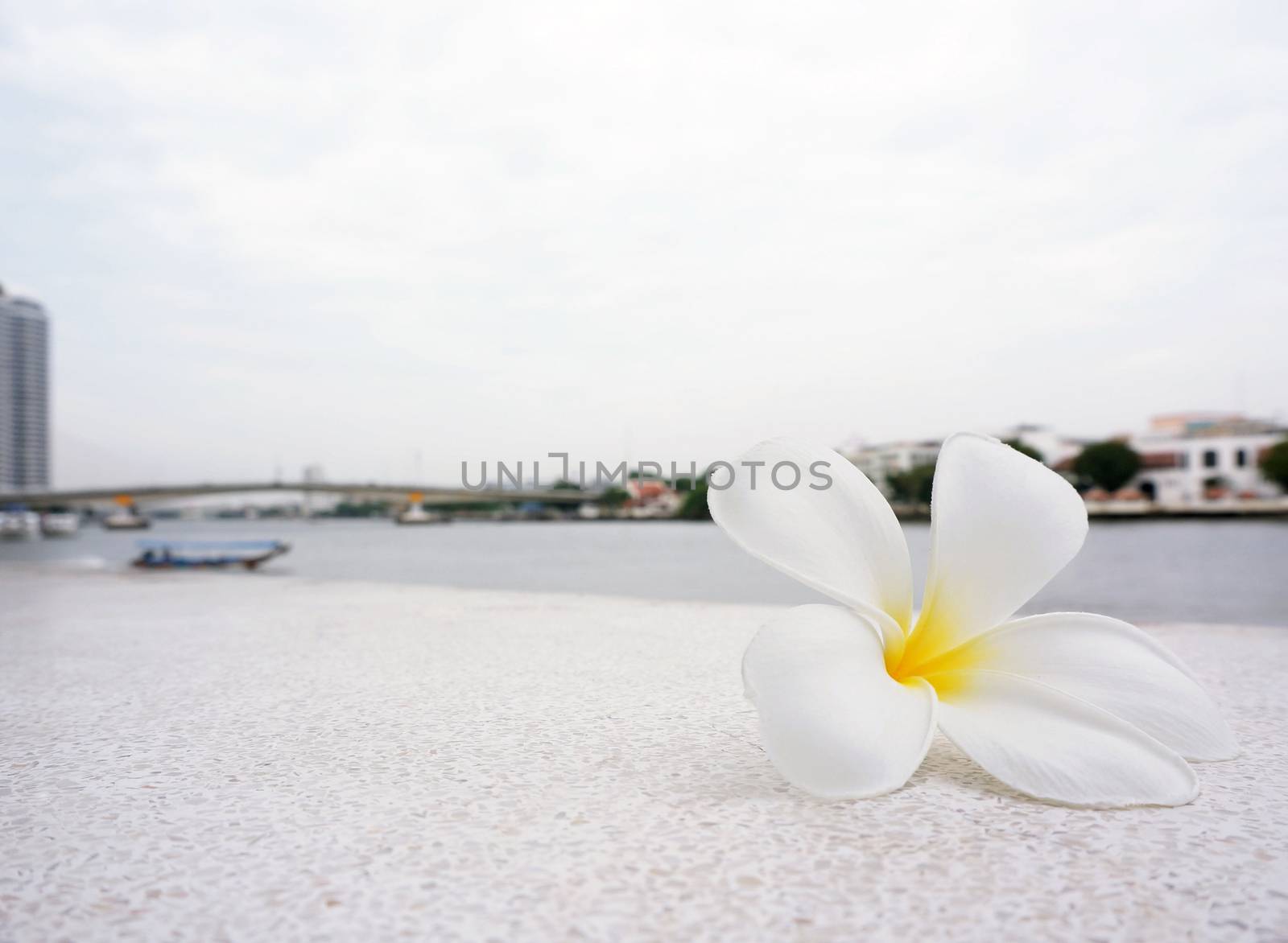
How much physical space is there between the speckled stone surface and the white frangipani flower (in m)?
0.09

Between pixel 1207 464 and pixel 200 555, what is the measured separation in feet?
195

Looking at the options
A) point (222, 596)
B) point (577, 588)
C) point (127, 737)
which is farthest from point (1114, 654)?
point (577, 588)

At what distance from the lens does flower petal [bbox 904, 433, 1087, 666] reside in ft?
5.87

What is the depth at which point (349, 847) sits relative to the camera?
1.42 meters

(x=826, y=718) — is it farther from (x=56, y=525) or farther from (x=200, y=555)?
(x=56, y=525)

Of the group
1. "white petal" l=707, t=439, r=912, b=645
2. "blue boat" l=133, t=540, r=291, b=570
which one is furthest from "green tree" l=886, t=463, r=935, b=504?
"white petal" l=707, t=439, r=912, b=645

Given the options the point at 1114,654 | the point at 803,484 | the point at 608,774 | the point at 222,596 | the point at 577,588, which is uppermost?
the point at 803,484

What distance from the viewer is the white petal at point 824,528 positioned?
5.60 ft

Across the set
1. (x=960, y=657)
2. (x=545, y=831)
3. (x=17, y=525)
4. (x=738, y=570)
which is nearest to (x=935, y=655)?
(x=960, y=657)

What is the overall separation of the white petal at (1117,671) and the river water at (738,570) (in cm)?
609

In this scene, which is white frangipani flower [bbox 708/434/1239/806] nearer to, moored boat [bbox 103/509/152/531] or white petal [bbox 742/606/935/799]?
white petal [bbox 742/606/935/799]

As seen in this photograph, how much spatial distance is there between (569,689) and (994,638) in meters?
1.41

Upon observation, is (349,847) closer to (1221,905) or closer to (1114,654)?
(1221,905)

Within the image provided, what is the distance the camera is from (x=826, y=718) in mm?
1534
